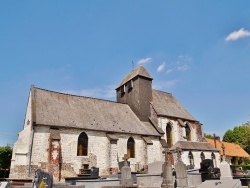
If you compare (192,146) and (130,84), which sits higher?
(130,84)

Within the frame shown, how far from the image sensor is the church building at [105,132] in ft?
60.4

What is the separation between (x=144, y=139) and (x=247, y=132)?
2990cm

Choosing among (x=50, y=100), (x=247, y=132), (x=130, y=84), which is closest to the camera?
(x=50, y=100)

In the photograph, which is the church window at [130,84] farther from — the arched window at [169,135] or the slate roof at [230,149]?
the slate roof at [230,149]

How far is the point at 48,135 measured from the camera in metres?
18.9

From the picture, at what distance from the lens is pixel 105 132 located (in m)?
21.8

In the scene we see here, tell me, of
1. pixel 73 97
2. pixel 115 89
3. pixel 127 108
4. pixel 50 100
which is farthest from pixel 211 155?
pixel 50 100

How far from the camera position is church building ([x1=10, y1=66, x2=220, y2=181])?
60.4ft

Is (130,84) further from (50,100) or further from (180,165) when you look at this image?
(180,165)

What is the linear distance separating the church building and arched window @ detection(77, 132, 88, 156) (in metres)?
0.09

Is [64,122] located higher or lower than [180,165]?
higher

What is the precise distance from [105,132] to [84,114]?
9.46ft

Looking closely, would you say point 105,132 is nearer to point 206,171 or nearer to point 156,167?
point 156,167

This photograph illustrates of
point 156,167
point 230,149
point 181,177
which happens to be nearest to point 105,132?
point 156,167
